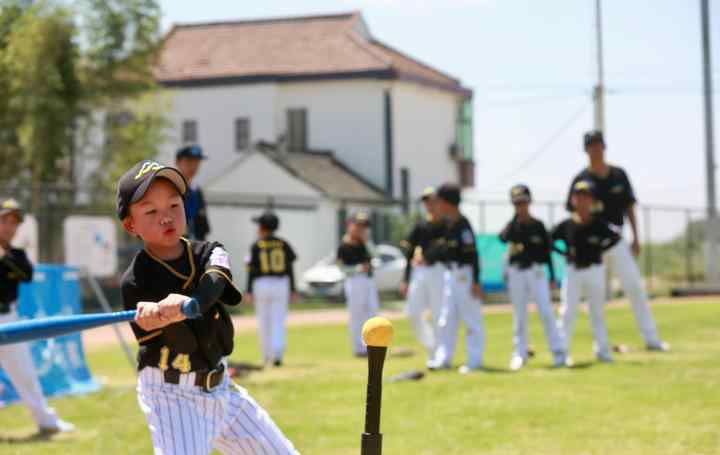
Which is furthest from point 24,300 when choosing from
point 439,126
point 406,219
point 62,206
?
point 439,126

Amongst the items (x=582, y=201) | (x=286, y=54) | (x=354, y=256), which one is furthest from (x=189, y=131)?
(x=582, y=201)

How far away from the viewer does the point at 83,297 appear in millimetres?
31016

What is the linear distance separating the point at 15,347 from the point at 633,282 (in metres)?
7.48

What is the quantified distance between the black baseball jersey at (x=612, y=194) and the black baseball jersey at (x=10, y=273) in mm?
6665

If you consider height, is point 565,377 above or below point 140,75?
below

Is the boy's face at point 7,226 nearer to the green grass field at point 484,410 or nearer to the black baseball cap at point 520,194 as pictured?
the green grass field at point 484,410

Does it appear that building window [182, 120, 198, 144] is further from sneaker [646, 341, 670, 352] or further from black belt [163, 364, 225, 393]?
black belt [163, 364, 225, 393]

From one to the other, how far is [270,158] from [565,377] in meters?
31.8

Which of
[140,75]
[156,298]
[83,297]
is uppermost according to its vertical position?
[140,75]

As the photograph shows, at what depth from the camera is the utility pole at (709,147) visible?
33.8 meters

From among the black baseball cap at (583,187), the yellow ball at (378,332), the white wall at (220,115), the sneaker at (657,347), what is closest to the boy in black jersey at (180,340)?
the yellow ball at (378,332)

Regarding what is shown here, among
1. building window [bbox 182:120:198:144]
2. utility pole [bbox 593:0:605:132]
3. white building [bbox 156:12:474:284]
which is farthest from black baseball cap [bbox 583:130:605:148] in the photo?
building window [bbox 182:120:198:144]

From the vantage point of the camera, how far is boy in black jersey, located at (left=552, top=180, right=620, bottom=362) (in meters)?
14.2

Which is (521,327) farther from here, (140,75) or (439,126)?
(439,126)
